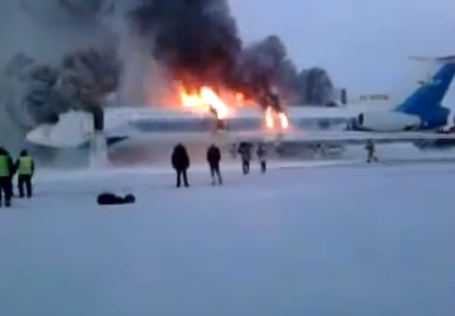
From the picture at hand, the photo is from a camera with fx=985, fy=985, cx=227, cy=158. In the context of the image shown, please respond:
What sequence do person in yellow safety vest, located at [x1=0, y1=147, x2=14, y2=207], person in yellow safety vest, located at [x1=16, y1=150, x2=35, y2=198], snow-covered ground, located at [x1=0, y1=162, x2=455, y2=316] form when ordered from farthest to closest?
person in yellow safety vest, located at [x1=16, y1=150, x2=35, y2=198]
person in yellow safety vest, located at [x1=0, y1=147, x2=14, y2=207]
snow-covered ground, located at [x1=0, y1=162, x2=455, y2=316]

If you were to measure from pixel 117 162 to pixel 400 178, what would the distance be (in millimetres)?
14328

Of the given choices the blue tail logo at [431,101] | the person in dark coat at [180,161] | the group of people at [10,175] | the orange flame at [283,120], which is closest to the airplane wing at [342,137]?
the orange flame at [283,120]

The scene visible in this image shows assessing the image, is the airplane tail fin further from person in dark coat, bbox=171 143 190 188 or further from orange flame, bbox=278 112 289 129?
person in dark coat, bbox=171 143 190 188

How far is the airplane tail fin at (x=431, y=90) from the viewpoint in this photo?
41.9 meters

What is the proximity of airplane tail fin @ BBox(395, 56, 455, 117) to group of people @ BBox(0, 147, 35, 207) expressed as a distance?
25.1 m

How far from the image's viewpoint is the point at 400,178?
23.6 metres

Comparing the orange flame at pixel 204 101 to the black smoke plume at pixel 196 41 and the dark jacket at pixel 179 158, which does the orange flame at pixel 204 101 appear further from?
the dark jacket at pixel 179 158

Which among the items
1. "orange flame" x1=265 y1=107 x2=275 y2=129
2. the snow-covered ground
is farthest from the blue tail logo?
the snow-covered ground

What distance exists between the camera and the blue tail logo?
137 feet

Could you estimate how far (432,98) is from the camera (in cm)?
4238

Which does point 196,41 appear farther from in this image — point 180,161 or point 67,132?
point 180,161

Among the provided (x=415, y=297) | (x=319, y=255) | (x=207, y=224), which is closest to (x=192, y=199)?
(x=207, y=224)

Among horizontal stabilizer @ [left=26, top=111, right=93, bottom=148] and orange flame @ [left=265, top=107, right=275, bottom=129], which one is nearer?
horizontal stabilizer @ [left=26, top=111, right=93, bottom=148]

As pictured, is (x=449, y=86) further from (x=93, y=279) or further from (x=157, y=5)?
(x=93, y=279)
